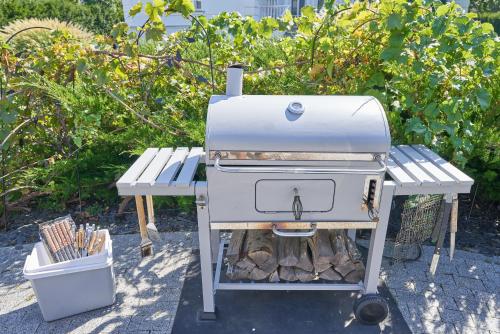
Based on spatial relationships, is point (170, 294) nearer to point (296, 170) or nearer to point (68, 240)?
point (68, 240)

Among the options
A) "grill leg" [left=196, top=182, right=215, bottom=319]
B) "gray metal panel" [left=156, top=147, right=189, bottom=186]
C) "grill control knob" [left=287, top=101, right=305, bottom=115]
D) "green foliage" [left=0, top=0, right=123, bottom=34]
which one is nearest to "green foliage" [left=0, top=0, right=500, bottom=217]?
"gray metal panel" [left=156, top=147, right=189, bottom=186]

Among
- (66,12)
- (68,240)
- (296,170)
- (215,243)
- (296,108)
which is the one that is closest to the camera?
(296,170)

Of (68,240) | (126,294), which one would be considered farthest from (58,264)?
(126,294)

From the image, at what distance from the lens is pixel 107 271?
215cm

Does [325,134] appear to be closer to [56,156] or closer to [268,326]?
[268,326]

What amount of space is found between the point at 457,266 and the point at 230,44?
9.20ft

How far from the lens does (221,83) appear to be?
3.46 m

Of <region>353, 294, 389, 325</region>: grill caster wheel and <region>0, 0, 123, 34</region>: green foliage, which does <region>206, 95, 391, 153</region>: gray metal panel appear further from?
<region>0, 0, 123, 34</region>: green foliage

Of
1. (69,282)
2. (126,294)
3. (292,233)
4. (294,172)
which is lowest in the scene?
(126,294)

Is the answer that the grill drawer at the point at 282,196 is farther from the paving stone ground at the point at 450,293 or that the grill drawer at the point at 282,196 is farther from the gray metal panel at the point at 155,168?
the paving stone ground at the point at 450,293

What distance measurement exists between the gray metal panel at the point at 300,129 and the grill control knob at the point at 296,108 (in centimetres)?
2

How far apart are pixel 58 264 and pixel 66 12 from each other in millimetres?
15285

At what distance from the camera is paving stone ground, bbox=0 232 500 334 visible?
2.13 metres

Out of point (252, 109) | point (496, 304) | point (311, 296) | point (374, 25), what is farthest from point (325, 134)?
point (496, 304)
